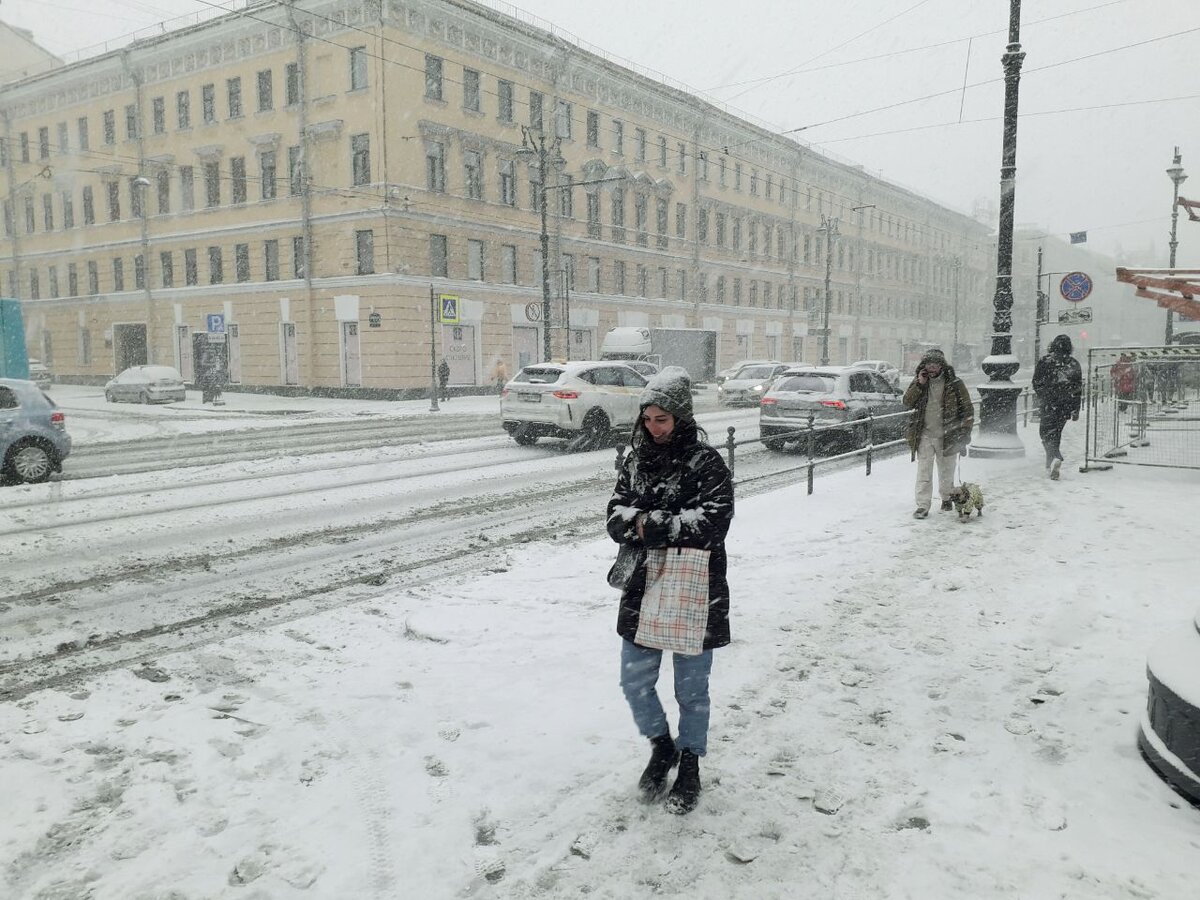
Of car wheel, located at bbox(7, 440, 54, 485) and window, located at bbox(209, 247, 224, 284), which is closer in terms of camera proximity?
car wheel, located at bbox(7, 440, 54, 485)

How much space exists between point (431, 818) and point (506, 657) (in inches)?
67.0

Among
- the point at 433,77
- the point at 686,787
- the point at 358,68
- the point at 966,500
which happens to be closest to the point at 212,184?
the point at 358,68

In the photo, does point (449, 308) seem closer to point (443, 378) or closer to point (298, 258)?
point (443, 378)

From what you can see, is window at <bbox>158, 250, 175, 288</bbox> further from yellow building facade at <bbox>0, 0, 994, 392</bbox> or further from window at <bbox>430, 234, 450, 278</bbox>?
window at <bbox>430, 234, 450, 278</bbox>

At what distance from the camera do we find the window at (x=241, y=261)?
37.0 meters

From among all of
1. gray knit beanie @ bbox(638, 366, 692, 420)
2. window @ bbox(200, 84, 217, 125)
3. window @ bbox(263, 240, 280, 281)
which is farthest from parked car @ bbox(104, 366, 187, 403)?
gray knit beanie @ bbox(638, 366, 692, 420)

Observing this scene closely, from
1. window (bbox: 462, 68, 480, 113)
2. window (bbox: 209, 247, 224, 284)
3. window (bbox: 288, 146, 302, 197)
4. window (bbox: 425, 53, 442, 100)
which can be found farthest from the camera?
window (bbox: 209, 247, 224, 284)

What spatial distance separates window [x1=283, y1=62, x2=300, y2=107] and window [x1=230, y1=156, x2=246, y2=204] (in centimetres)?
354

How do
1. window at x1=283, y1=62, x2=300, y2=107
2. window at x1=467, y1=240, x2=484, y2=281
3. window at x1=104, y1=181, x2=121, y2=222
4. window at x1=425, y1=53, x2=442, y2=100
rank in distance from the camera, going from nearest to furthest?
window at x1=425, y1=53, x2=442, y2=100 < window at x1=283, y1=62, x2=300, y2=107 < window at x1=467, y1=240, x2=484, y2=281 < window at x1=104, y1=181, x2=121, y2=222

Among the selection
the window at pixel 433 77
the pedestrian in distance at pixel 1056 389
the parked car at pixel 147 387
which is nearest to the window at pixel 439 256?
the window at pixel 433 77

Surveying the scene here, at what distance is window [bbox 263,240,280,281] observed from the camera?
119 feet

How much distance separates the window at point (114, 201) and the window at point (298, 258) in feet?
43.6

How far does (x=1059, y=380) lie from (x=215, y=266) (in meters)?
36.7

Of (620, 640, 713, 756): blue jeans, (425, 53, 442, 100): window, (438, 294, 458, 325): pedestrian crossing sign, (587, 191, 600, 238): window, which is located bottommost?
(620, 640, 713, 756): blue jeans
